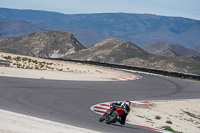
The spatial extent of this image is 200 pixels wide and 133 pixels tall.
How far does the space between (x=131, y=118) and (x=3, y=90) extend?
234 inches

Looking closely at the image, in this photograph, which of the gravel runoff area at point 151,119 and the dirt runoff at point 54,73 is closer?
the gravel runoff area at point 151,119

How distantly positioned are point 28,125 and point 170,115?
30.2 feet

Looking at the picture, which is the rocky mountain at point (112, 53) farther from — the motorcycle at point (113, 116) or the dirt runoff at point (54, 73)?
the motorcycle at point (113, 116)

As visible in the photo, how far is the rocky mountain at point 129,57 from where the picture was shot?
136 metres

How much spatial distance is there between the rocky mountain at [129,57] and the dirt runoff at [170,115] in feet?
352

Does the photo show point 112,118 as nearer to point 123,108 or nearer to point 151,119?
point 123,108

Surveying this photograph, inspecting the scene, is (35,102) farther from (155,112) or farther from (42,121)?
(155,112)

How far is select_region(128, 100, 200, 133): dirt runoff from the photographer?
14.2 metres

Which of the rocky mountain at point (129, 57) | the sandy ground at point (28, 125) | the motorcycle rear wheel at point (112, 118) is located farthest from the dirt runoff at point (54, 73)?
the rocky mountain at point (129, 57)

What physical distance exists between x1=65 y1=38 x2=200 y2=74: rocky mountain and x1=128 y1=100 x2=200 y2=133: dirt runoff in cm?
10726

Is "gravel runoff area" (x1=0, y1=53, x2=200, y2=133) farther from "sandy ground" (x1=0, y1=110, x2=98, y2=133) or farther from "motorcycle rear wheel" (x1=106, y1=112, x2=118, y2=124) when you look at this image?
"motorcycle rear wheel" (x1=106, y1=112, x2=118, y2=124)

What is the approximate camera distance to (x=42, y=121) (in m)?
10.5

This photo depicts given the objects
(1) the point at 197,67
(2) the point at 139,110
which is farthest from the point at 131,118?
(1) the point at 197,67

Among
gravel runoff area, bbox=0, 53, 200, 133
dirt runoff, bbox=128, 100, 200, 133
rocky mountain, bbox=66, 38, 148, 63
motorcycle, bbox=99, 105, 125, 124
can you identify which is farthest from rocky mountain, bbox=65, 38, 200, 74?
motorcycle, bbox=99, 105, 125, 124
